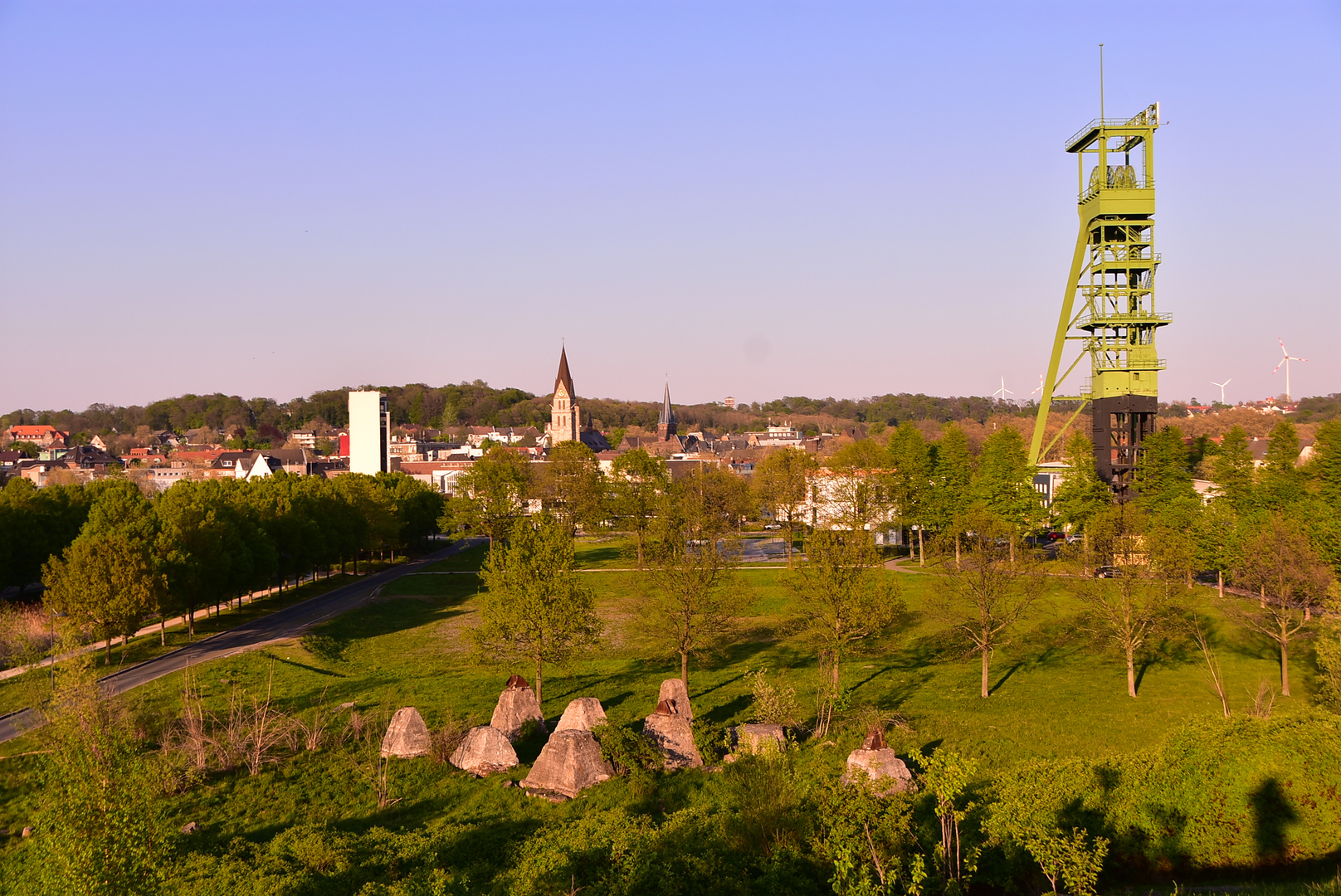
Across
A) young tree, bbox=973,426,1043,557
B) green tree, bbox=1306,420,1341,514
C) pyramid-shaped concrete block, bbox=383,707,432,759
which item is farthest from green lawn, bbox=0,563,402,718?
green tree, bbox=1306,420,1341,514

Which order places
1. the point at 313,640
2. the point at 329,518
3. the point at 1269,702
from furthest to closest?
the point at 329,518, the point at 313,640, the point at 1269,702

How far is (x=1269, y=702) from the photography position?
26.1 metres

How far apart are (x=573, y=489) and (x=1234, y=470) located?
49190 millimetres

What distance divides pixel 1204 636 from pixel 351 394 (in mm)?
104124

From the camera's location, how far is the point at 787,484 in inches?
2815

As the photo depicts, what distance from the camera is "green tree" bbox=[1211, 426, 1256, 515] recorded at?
50.3m

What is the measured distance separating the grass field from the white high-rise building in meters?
64.2

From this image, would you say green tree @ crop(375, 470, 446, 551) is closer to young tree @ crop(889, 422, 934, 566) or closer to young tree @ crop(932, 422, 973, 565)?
young tree @ crop(889, 422, 934, 566)

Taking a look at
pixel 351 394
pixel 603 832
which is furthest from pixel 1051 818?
pixel 351 394

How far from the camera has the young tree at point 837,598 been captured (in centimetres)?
3244

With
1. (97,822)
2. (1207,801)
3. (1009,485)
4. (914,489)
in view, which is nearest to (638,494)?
(914,489)

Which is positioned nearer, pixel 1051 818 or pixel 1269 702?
pixel 1051 818

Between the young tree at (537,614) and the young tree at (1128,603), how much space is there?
67.0 feet

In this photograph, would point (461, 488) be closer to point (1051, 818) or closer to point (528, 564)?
point (528, 564)
